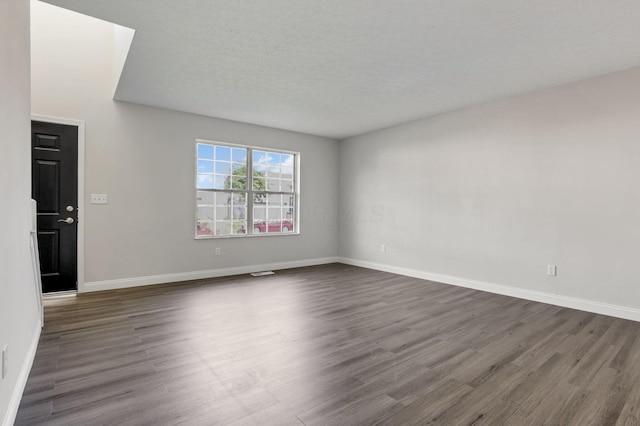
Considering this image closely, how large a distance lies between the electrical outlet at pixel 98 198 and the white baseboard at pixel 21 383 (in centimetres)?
193

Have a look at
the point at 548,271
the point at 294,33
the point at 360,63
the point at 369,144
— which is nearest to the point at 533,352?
the point at 548,271

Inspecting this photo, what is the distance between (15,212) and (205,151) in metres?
3.24

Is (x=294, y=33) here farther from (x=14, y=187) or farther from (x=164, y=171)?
(x=164, y=171)

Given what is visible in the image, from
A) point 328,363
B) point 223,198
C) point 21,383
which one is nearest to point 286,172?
point 223,198

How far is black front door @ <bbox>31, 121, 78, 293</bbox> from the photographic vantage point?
3.69m

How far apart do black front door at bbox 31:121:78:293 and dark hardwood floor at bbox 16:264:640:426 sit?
376 mm

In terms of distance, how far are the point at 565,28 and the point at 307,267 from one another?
4.69 metres

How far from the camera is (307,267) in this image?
230 inches

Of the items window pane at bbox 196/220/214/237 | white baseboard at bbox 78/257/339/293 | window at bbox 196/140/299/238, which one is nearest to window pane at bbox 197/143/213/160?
window at bbox 196/140/299/238

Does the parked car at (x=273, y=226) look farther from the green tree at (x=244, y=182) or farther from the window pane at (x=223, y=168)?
the window pane at (x=223, y=168)

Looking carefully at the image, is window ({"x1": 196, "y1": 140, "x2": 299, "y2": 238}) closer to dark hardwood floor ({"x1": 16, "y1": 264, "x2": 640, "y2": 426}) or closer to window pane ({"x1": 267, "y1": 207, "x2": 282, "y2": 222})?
window pane ({"x1": 267, "y1": 207, "x2": 282, "y2": 222})

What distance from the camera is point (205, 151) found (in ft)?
Result: 16.2

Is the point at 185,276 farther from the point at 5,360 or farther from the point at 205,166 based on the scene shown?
the point at 5,360

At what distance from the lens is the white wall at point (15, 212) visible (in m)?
1.52
